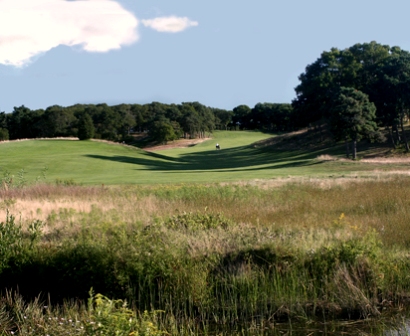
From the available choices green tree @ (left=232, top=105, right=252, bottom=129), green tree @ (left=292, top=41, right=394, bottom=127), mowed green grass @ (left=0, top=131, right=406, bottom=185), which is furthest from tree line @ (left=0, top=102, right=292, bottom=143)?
mowed green grass @ (left=0, top=131, right=406, bottom=185)

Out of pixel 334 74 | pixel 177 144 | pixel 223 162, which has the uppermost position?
pixel 334 74

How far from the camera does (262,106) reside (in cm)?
14688

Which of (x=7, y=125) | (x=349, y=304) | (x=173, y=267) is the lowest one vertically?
(x=349, y=304)

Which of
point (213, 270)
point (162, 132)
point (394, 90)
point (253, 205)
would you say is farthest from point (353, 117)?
point (162, 132)

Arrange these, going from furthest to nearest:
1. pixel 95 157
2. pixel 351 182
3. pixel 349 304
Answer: pixel 95 157 < pixel 351 182 < pixel 349 304

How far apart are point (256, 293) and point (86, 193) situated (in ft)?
43.4

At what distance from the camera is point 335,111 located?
52.2 meters

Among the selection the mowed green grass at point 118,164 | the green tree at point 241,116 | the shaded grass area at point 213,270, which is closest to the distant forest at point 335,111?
the mowed green grass at point 118,164

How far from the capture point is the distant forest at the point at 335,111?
5284 cm

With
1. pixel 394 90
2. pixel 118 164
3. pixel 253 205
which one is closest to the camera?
pixel 253 205

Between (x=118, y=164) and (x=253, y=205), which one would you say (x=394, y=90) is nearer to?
(x=118, y=164)

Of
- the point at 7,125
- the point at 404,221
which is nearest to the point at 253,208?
the point at 404,221

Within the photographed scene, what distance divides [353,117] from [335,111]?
1.97m

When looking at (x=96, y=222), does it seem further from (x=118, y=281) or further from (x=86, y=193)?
(x=86, y=193)
